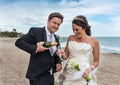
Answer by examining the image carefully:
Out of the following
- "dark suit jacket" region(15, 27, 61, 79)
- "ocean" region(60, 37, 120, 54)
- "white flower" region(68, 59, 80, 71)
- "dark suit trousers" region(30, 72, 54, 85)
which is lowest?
"ocean" region(60, 37, 120, 54)

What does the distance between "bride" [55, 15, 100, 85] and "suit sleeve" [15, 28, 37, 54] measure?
2.07ft

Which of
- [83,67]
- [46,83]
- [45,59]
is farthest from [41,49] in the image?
[83,67]

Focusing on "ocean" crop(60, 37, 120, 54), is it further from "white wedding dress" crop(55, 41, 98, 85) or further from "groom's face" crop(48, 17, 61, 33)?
"groom's face" crop(48, 17, 61, 33)

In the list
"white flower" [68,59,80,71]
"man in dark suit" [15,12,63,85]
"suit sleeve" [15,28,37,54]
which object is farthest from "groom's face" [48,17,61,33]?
"white flower" [68,59,80,71]

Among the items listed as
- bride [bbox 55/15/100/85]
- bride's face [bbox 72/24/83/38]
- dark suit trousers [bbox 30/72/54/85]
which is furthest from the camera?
bride [bbox 55/15/100/85]

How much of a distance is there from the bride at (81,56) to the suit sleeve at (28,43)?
0.63 meters

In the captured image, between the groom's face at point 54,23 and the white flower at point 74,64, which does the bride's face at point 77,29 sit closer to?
the groom's face at point 54,23

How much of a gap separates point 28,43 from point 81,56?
3.46ft

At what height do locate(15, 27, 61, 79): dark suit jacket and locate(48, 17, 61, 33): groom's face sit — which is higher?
locate(48, 17, 61, 33): groom's face

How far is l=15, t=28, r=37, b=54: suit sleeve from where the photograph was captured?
16.4ft

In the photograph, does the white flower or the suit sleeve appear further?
the white flower

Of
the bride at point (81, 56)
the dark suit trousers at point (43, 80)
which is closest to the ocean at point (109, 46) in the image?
the bride at point (81, 56)

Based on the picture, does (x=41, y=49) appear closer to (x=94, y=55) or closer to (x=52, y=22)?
(x=52, y=22)

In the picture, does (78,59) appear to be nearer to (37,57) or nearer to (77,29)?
(77,29)
